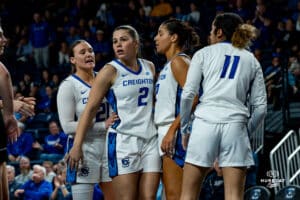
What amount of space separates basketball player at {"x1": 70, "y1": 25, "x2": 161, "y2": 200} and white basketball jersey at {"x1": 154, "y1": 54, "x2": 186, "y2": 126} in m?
0.16

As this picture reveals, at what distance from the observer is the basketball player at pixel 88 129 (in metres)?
6.47

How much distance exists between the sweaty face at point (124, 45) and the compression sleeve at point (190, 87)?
745 mm

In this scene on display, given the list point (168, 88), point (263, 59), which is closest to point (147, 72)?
point (168, 88)

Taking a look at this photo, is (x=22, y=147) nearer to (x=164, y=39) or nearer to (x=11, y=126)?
(x=164, y=39)

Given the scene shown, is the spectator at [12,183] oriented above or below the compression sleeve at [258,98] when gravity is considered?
below

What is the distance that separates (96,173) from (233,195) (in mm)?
1371

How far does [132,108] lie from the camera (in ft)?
20.3

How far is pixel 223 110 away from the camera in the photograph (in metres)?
5.64

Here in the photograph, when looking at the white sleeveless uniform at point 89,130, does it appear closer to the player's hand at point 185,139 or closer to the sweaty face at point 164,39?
the sweaty face at point 164,39

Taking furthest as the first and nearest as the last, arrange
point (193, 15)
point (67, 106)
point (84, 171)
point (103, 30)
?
point (103, 30) < point (193, 15) < point (67, 106) < point (84, 171)

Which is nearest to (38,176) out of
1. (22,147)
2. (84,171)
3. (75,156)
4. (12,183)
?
(12,183)

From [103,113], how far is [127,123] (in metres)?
0.49

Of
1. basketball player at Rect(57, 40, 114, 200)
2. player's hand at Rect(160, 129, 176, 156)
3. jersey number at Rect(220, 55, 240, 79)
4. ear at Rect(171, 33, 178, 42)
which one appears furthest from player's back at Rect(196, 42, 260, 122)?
basketball player at Rect(57, 40, 114, 200)

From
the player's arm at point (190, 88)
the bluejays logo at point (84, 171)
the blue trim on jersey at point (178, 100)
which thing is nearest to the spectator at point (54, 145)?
the bluejays logo at point (84, 171)
